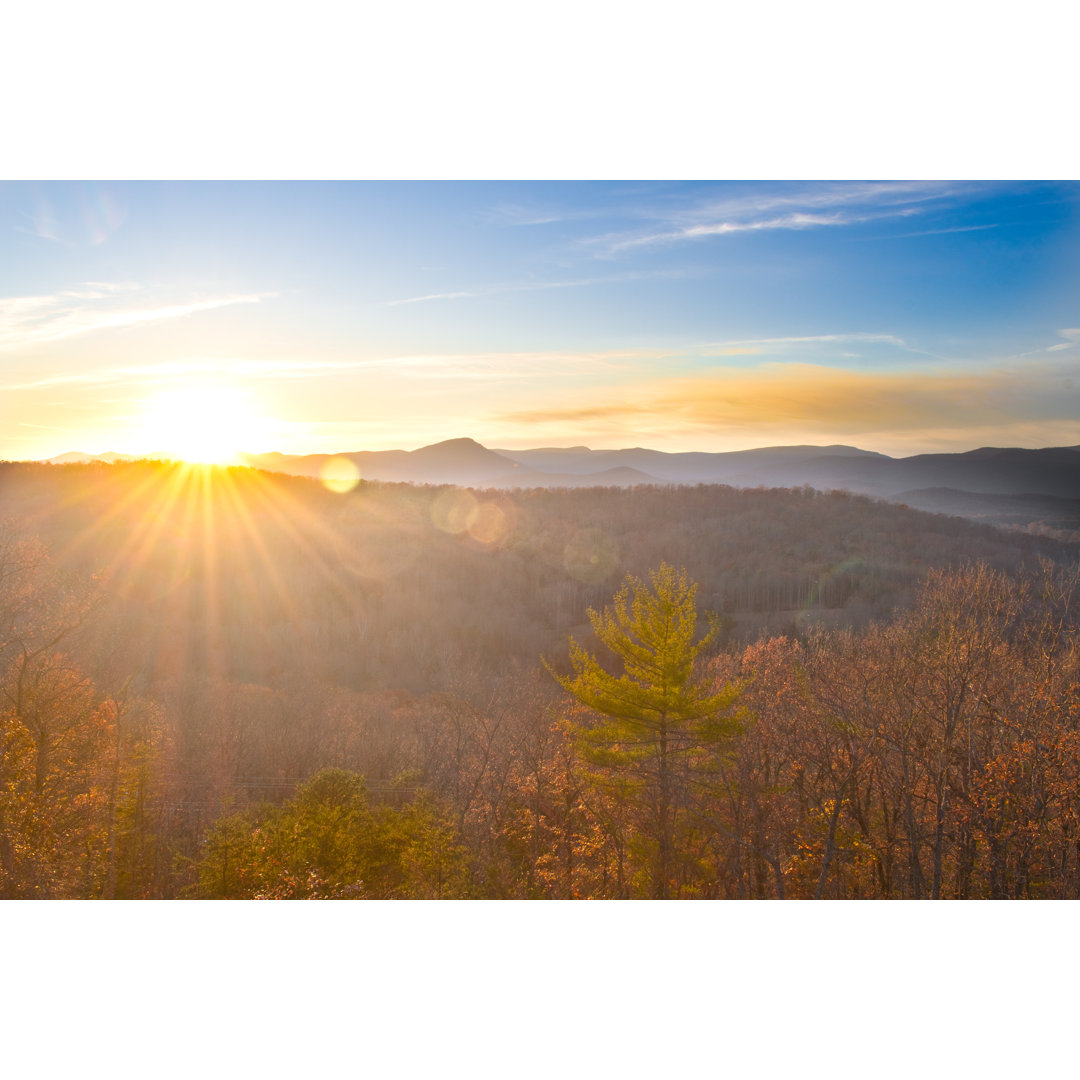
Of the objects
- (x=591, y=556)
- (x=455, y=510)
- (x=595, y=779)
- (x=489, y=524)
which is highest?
(x=455, y=510)

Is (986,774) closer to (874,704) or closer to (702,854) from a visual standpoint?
(874,704)

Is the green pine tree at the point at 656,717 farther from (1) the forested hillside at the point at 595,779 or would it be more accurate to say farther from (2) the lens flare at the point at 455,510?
(2) the lens flare at the point at 455,510

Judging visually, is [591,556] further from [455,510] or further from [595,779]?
[595,779]

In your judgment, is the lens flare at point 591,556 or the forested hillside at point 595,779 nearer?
the forested hillside at point 595,779

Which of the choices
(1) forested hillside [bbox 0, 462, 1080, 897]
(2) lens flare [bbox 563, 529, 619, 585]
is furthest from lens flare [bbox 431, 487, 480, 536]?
(1) forested hillside [bbox 0, 462, 1080, 897]

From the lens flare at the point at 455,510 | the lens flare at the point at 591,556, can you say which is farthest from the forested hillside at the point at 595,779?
the lens flare at the point at 455,510

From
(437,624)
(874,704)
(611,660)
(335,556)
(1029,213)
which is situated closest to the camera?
(1029,213)

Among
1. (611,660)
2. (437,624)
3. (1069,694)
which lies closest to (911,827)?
(1069,694)

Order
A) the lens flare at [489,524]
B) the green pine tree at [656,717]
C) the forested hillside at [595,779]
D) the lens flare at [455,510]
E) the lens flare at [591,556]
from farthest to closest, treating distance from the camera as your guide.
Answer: the lens flare at [455,510]
the lens flare at [489,524]
the lens flare at [591,556]
the green pine tree at [656,717]
the forested hillside at [595,779]

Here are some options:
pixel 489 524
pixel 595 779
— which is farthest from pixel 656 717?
pixel 489 524
